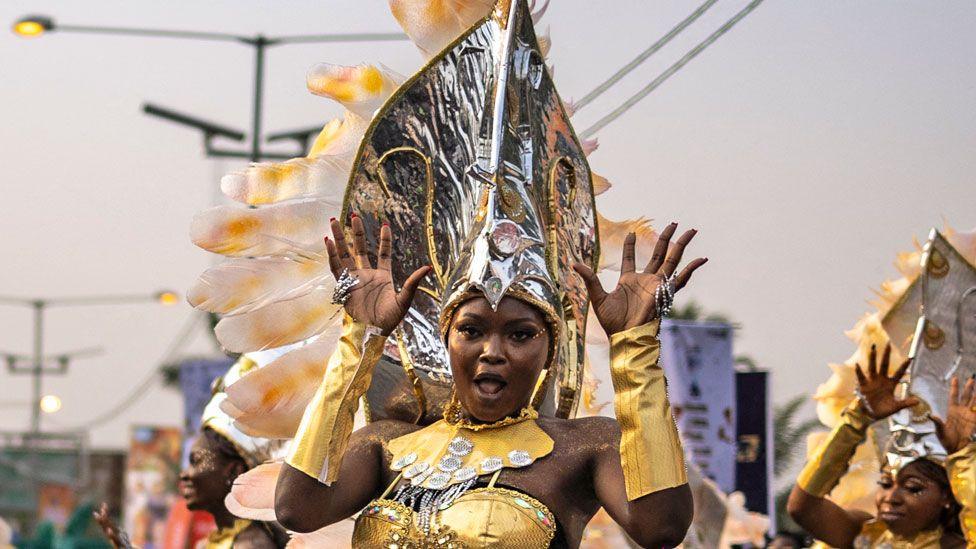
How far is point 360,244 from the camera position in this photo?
503cm

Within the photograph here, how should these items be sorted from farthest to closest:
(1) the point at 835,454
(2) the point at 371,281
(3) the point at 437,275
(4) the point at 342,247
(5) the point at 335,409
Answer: (1) the point at 835,454, (3) the point at 437,275, (4) the point at 342,247, (2) the point at 371,281, (5) the point at 335,409

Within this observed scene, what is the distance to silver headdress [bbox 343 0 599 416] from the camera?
17.2 feet

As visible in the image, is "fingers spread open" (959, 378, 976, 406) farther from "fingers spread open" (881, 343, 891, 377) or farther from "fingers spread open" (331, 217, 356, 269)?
"fingers spread open" (331, 217, 356, 269)

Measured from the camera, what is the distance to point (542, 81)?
5.41 m

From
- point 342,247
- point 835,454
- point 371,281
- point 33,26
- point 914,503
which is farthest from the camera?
point 33,26

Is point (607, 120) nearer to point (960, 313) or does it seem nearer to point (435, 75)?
point (960, 313)

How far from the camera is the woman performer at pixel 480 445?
4.65 metres

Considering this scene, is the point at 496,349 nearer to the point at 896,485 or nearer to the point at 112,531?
the point at 112,531

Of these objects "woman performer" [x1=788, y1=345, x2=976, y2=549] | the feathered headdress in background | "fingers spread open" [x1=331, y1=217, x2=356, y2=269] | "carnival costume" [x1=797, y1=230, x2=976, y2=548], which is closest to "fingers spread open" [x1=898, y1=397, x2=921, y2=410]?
"woman performer" [x1=788, y1=345, x2=976, y2=549]

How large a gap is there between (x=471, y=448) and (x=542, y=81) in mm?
1155

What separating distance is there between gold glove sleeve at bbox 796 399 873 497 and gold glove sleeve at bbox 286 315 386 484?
10.8 ft

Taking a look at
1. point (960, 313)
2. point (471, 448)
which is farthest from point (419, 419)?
point (960, 313)

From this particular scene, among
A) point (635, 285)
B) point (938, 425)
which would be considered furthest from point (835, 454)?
point (635, 285)

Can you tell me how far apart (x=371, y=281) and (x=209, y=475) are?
3.46 meters
